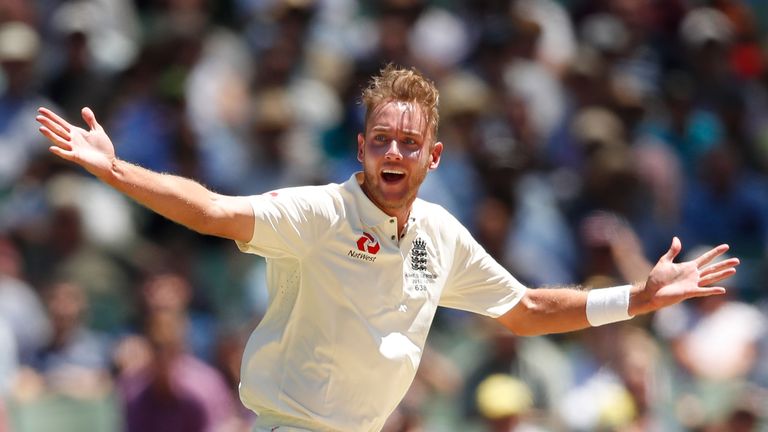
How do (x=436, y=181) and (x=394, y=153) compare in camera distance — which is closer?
(x=394, y=153)

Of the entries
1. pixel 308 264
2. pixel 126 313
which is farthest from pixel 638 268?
pixel 308 264

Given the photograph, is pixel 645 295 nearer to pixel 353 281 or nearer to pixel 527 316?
pixel 527 316

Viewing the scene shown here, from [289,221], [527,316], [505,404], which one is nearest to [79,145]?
[289,221]

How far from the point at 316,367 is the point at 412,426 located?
2.68m

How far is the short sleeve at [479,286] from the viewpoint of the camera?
6105 millimetres

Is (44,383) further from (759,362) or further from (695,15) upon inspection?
(695,15)

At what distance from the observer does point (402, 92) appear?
564 cm

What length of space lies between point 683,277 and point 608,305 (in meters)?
0.39

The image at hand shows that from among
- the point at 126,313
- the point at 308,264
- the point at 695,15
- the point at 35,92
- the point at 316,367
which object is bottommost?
the point at 316,367

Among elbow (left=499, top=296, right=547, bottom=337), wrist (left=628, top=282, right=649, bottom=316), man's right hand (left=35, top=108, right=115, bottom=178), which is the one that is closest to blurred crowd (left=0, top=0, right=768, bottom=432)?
elbow (left=499, top=296, right=547, bottom=337)

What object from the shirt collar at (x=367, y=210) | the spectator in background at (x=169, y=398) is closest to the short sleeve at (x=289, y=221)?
the shirt collar at (x=367, y=210)

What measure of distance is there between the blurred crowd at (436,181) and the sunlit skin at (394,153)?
2654 mm

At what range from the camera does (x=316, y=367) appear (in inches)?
216

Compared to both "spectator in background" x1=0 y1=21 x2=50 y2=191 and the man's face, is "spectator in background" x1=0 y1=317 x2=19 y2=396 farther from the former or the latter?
the man's face
